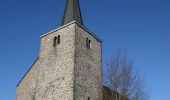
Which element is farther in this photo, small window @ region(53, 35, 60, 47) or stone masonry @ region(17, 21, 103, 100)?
small window @ region(53, 35, 60, 47)

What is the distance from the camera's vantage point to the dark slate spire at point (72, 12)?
26.1m

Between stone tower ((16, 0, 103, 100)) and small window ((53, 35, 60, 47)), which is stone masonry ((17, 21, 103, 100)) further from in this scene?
small window ((53, 35, 60, 47))

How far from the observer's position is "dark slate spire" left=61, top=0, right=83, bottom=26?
1029 inches

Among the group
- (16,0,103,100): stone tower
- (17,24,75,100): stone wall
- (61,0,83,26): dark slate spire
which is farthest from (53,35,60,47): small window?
(61,0,83,26): dark slate spire

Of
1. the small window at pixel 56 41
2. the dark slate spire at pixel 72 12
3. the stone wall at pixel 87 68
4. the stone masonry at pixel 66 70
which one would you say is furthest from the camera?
the dark slate spire at pixel 72 12

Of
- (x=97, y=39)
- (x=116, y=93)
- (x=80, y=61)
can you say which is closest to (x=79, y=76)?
(x=80, y=61)

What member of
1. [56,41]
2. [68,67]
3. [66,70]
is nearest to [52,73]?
[66,70]

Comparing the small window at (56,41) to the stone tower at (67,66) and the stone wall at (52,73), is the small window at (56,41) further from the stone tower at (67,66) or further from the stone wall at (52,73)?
the stone wall at (52,73)

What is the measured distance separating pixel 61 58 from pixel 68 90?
3087 mm

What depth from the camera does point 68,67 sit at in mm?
23047

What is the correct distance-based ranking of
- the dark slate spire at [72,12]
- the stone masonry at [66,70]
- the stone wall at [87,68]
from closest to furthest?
the stone masonry at [66,70], the stone wall at [87,68], the dark slate spire at [72,12]

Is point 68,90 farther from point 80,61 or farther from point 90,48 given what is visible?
point 90,48

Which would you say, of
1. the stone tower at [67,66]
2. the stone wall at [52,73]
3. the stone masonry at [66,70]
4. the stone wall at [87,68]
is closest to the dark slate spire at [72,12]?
the stone tower at [67,66]

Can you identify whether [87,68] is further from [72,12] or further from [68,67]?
[72,12]
